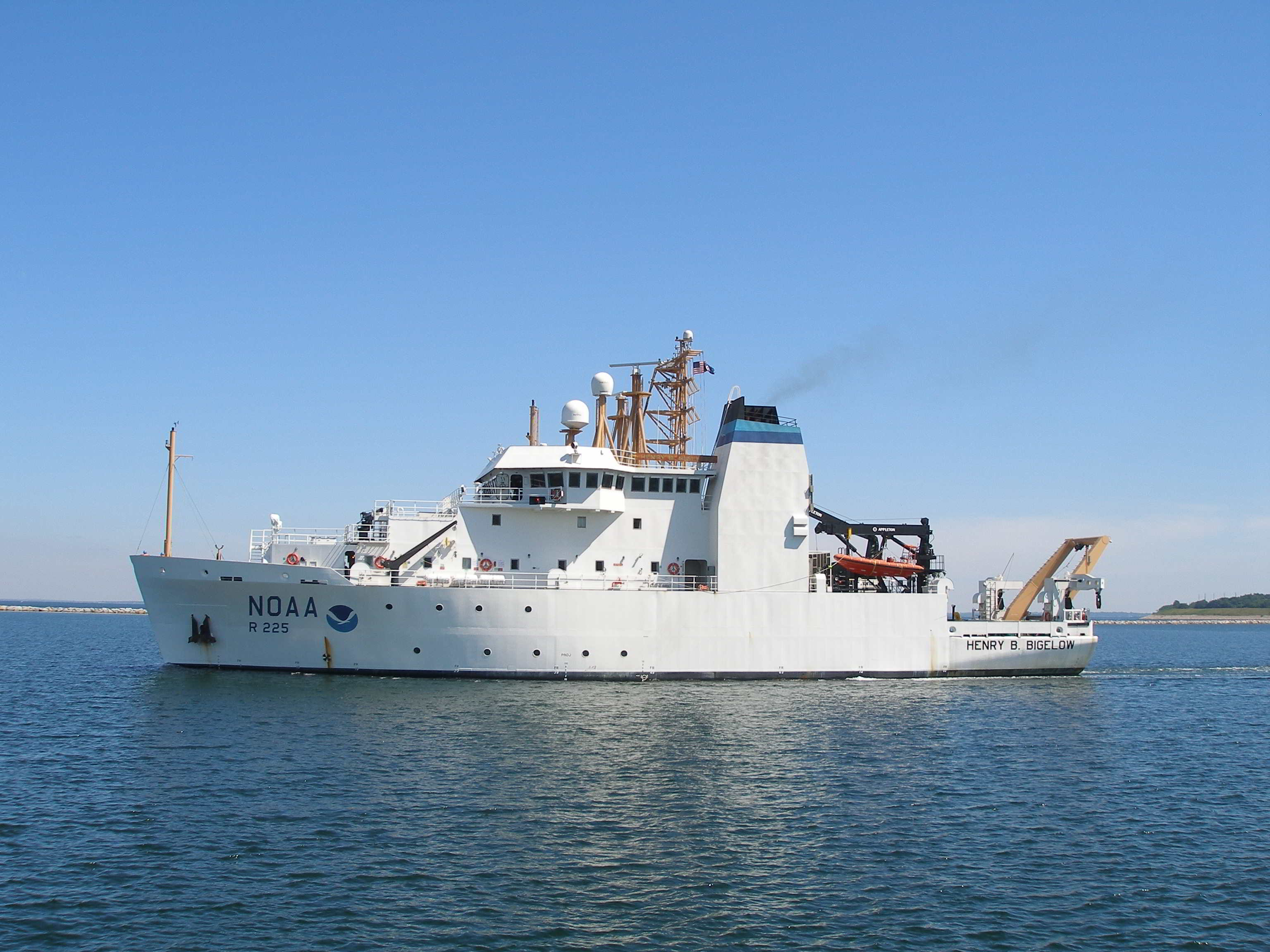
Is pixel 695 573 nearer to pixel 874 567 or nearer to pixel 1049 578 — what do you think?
pixel 874 567

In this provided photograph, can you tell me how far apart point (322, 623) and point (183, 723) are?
244 inches

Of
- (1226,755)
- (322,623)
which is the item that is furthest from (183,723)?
(1226,755)

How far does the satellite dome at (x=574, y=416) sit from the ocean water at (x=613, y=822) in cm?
877

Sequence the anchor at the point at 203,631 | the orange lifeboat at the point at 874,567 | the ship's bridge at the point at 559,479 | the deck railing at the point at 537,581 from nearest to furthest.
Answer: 1. the deck railing at the point at 537,581
2. the anchor at the point at 203,631
3. the ship's bridge at the point at 559,479
4. the orange lifeboat at the point at 874,567

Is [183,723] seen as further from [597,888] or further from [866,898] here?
[866,898]

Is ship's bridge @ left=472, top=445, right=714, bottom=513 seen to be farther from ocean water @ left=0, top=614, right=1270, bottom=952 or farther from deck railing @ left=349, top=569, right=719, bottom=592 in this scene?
ocean water @ left=0, top=614, right=1270, bottom=952

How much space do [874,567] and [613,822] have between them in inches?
718

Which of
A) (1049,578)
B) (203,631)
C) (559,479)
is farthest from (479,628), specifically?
(1049,578)

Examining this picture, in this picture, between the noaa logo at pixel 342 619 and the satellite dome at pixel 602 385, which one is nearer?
the noaa logo at pixel 342 619

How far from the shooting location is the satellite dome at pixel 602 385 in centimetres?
3153

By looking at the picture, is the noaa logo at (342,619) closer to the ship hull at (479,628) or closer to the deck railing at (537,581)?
the ship hull at (479,628)

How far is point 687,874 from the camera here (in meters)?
12.0

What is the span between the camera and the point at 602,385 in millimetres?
Result: 31547

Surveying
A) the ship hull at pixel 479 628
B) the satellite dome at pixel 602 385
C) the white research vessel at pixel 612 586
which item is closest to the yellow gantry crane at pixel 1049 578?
the white research vessel at pixel 612 586
